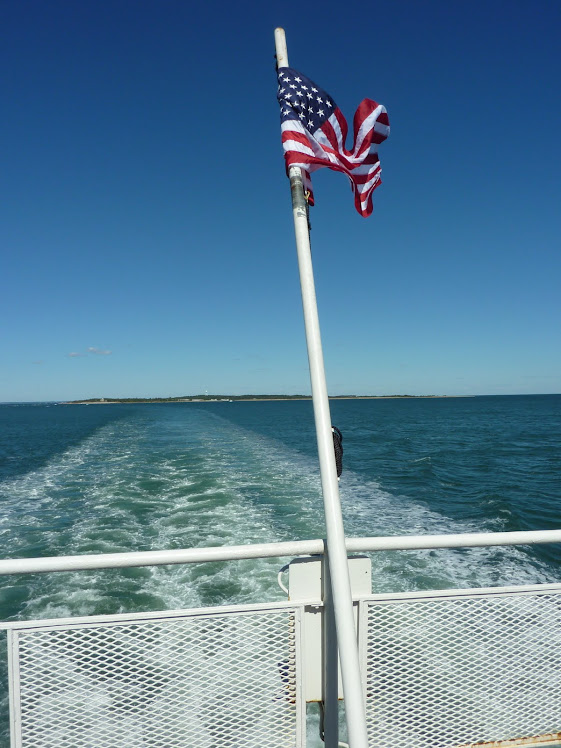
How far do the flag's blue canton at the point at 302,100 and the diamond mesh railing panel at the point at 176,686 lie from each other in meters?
2.78

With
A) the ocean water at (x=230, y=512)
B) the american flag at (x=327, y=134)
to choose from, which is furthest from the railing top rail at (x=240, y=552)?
the ocean water at (x=230, y=512)

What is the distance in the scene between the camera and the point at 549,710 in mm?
2203

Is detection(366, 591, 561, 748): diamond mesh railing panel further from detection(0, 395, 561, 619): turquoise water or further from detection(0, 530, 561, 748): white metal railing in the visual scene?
detection(0, 395, 561, 619): turquoise water

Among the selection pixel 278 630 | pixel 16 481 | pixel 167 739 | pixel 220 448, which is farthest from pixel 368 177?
pixel 220 448

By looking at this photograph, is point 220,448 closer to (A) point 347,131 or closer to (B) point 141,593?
(B) point 141,593

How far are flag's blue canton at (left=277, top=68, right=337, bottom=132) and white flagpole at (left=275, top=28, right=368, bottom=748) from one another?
1.58 ft

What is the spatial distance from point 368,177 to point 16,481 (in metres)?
16.2

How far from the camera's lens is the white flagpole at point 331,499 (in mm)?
1655

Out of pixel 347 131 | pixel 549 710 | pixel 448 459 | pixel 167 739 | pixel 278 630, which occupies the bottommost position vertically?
pixel 448 459

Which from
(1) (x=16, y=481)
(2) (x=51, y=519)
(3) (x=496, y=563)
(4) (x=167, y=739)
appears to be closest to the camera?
(4) (x=167, y=739)

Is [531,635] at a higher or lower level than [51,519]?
higher

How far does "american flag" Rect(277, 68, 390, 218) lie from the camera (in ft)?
8.91

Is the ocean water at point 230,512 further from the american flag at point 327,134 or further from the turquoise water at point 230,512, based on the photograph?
the american flag at point 327,134

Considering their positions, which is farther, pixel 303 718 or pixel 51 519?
pixel 51 519
